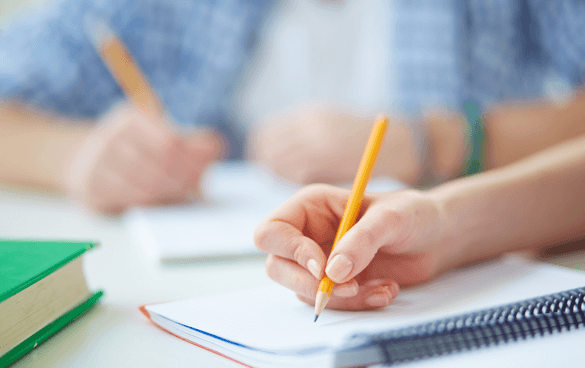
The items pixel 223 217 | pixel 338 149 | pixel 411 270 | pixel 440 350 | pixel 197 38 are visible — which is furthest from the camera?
pixel 197 38

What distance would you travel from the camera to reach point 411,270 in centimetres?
32

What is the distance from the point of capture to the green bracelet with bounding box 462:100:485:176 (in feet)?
2.30

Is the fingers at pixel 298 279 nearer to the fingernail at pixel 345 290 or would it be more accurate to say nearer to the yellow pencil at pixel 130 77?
the fingernail at pixel 345 290

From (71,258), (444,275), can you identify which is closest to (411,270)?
(444,275)

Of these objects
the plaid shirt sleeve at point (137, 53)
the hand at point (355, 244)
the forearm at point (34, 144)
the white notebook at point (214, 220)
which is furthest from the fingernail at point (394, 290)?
the plaid shirt sleeve at point (137, 53)

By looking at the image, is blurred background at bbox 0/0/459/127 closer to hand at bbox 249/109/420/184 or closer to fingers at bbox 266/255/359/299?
hand at bbox 249/109/420/184

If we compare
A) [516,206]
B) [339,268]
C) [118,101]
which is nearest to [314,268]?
[339,268]

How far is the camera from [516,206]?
400 mm

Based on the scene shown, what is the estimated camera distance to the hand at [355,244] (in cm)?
26

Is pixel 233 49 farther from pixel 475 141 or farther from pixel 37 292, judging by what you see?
pixel 37 292

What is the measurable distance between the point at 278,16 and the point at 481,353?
0.88 metres

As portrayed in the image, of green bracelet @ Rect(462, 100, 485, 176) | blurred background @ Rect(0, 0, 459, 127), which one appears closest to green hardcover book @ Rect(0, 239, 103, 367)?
green bracelet @ Rect(462, 100, 485, 176)

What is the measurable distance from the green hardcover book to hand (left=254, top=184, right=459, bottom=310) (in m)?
0.13

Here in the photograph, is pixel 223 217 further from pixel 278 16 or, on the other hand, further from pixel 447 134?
pixel 278 16
